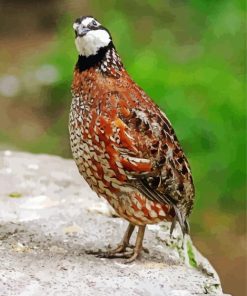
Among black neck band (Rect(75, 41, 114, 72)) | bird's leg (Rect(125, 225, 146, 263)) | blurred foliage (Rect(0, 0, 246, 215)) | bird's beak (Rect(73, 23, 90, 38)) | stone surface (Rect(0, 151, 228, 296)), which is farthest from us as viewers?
blurred foliage (Rect(0, 0, 246, 215))

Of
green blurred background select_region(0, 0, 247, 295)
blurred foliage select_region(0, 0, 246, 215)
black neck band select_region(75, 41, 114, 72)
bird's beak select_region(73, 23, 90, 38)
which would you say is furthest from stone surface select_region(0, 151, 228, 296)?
blurred foliage select_region(0, 0, 246, 215)

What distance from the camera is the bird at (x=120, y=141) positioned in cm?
529

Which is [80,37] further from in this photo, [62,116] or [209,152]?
[62,116]

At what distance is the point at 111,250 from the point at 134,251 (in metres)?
0.16

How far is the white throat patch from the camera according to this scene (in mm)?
5305

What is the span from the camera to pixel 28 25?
13.3 metres

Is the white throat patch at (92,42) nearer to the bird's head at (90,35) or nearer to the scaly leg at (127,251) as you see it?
the bird's head at (90,35)

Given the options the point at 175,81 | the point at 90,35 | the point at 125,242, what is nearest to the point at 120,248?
the point at 125,242

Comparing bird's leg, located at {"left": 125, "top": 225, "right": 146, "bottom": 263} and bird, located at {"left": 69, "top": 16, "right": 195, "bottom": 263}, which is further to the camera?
bird's leg, located at {"left": 125, "top": 225, "right": 146, "bottom": 263}

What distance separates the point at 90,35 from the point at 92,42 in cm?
5

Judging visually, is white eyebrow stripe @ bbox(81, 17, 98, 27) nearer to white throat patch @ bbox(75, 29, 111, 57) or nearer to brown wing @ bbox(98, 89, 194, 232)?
white throat patch @ bbox(75, 29, 111, 57)

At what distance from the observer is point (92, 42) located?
17.5 feet

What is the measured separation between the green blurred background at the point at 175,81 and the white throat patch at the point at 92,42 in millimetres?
3449

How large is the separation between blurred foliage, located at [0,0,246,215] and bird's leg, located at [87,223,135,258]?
3.36 metres
